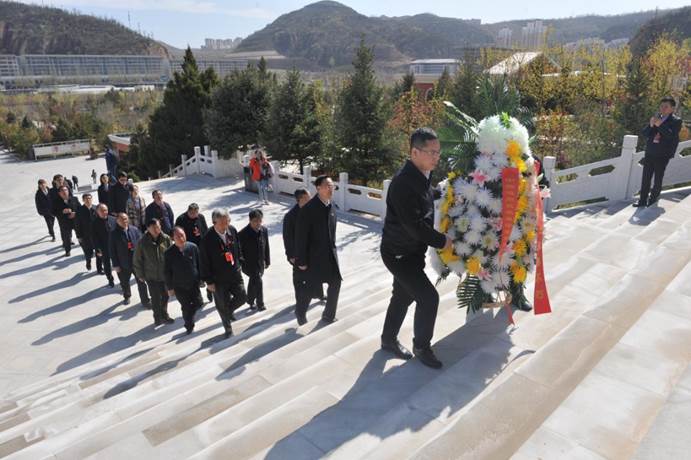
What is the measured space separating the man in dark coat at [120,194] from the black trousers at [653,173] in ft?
29.2

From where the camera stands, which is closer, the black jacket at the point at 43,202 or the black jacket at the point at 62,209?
the black jacket at the point at 62,209

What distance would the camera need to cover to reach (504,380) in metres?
→ 3.16

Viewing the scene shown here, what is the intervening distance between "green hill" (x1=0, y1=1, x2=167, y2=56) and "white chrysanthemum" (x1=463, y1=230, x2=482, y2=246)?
147362mm

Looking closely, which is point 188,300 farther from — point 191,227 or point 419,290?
point 419,290

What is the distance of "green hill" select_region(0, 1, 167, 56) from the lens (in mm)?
126312

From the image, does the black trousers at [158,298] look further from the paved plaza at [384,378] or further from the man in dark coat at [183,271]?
the man in dark coat at [183,271]

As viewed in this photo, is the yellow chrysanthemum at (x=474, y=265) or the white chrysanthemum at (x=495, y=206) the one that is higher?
the white chrysanthemum at (x=495, y=206)

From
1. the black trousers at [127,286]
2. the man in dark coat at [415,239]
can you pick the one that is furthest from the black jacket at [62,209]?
the man in dark coat at [415,239]

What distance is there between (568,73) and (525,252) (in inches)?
801

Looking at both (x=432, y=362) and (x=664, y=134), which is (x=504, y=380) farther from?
(x=664, y=134)

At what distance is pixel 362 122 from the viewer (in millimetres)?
Answer: 12602

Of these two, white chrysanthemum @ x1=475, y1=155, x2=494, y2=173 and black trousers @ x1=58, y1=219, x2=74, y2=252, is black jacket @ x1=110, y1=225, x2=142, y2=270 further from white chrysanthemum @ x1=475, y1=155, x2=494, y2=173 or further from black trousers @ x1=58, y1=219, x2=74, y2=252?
white chrysanthemum @ x1=475, y1=155, x2=494, y2=173

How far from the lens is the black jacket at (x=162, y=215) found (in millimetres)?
7738

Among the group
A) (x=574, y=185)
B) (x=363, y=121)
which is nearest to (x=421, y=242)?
(x=574, y=185)
